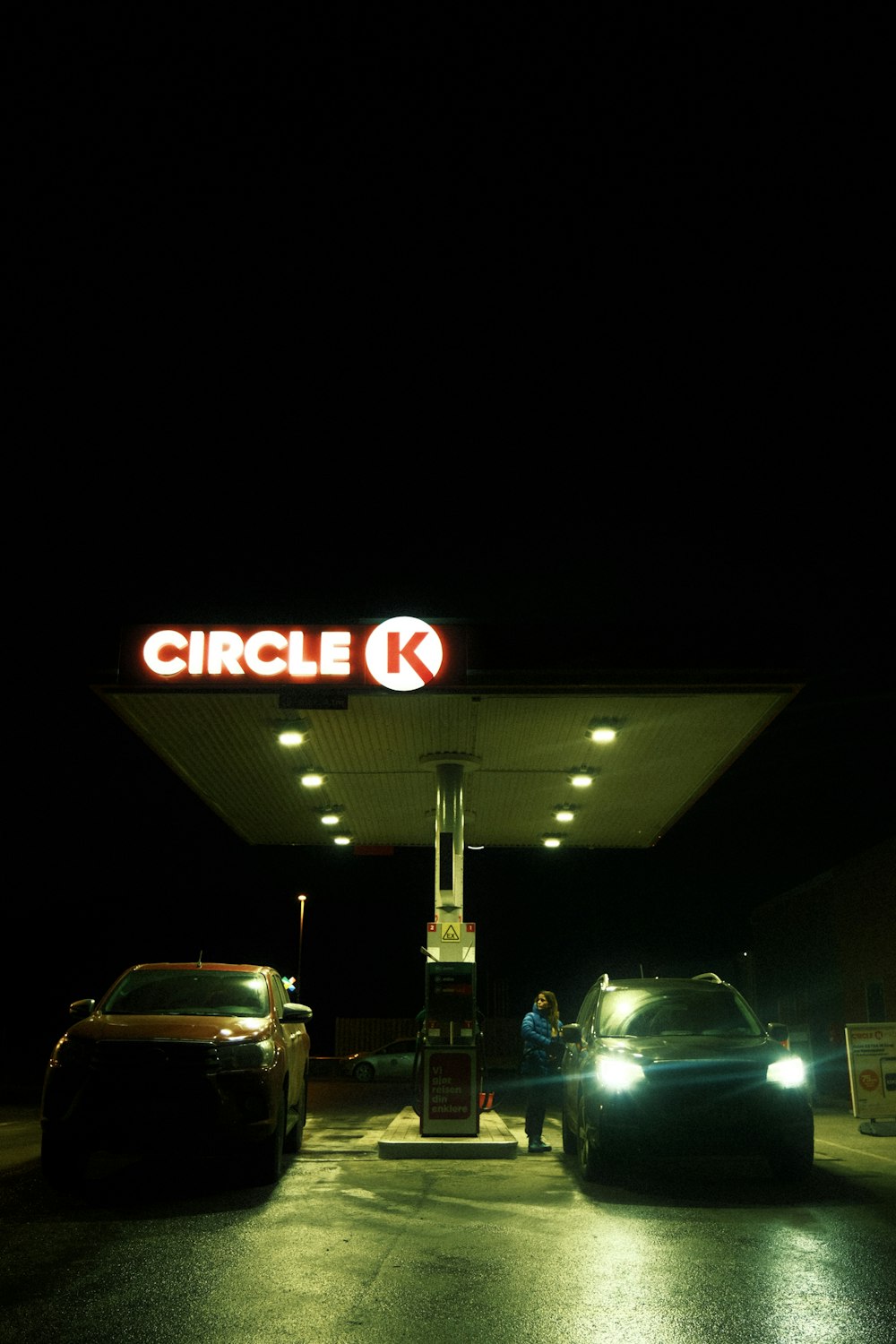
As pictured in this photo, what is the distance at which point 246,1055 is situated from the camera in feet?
27.6

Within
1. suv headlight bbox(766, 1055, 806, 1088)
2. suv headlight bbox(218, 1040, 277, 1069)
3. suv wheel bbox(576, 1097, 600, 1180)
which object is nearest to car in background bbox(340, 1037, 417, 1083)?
suv wheel bbox(576, 1097, 600, 1180)

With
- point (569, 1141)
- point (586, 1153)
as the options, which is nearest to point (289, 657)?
point (569, 1141)

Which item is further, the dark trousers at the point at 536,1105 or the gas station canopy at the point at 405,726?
the gas station canopy at the point at 405,726

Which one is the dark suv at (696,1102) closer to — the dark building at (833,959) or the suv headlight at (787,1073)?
the suv headlight at (787,1073)

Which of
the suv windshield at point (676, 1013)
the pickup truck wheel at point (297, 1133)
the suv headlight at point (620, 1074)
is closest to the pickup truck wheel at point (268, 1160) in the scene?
the pickup truck wheel at point (297, 1133)

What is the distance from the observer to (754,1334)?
15.2ft

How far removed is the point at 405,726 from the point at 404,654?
2368mm

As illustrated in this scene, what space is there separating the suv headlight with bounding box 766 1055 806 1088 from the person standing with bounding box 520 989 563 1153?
2.79 meters

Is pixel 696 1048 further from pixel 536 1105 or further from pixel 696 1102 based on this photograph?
pixel 536 1105

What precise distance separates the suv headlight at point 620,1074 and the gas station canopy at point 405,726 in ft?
15.3

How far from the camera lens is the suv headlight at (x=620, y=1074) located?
8.55 meters

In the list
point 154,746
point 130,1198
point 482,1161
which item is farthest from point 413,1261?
point 154,746

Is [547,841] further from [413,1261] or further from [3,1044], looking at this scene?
[3,1044]

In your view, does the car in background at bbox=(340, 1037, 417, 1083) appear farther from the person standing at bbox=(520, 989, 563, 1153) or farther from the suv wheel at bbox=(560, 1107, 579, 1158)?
the suv wheel at bbox=(560, 1107, 579, 1158)
